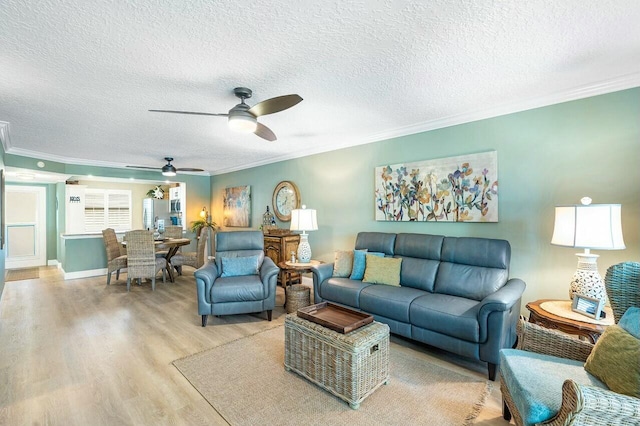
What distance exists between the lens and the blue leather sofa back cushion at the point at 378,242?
3.72m

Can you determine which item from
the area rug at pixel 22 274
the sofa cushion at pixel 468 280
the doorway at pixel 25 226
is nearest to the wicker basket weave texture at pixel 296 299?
the sofa cushion at pixel 468 280

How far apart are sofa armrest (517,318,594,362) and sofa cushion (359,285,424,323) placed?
999mm

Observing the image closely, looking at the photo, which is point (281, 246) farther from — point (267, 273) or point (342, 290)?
point (342, 290)

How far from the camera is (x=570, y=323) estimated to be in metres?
2.06

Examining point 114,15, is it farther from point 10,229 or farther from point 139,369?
point 10,229

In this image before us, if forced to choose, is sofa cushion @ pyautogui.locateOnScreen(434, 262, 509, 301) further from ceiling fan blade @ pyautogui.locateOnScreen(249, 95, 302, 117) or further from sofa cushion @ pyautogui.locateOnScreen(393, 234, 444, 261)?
ceiling fan blade @ pyautogui.locateOnScreen(249, 95, 302, 117)

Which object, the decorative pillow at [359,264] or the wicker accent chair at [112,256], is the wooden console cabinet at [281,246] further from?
the wicker accent chair at [112,256]

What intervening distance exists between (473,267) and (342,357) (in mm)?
1793

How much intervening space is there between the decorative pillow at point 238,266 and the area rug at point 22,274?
5.20 metres

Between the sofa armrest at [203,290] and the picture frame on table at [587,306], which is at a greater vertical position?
the picture frame on table at [587,306]

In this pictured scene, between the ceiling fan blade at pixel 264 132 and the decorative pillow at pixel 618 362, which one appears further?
the ceiling fan blade at pixel 264 132

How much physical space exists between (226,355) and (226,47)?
258cm

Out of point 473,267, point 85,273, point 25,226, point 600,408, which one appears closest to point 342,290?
point 473,267

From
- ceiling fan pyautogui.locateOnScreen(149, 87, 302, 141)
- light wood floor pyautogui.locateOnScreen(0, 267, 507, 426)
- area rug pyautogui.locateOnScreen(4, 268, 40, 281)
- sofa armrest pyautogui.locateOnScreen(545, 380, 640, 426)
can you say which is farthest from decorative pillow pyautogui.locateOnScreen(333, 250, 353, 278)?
area rug pyautogui.locateOnScreen(4, 268, 40, 281)
